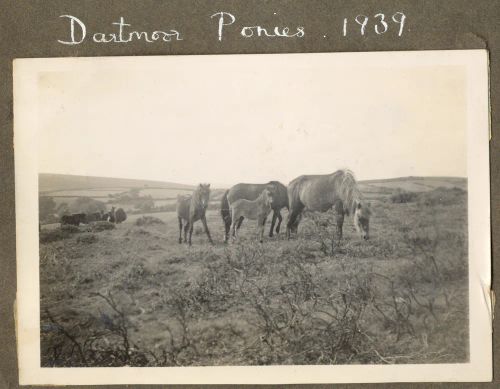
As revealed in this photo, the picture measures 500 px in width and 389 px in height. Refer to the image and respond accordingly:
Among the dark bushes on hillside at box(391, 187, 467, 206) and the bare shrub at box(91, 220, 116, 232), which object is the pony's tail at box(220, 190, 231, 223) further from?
the dark bushes on hillside at box(391, 187, 467, 206)

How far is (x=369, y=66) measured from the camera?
258 centimetres

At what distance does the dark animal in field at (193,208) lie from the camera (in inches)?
100.0

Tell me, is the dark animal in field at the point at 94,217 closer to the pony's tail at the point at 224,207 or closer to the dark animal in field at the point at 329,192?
the pony's tail at the point at 224,207

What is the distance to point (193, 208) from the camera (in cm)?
254

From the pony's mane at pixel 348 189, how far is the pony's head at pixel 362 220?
0.02 m

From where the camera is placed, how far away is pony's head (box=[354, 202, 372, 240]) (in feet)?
8.36

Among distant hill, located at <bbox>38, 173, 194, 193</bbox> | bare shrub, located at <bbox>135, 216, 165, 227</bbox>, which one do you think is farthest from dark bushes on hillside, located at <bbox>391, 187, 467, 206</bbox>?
bare shrub, located at <bbox>135, 216, 165, 227</bbox>

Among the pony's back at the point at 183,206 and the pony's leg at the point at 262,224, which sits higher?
the pony's back at the point at 183,206

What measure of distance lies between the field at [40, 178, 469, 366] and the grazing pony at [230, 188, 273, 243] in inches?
3.2

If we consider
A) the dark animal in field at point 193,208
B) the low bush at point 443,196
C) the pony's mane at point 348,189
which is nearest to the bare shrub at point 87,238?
the dark animal in field at point 193,208

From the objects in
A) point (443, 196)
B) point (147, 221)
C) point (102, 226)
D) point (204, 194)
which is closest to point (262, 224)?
point (204, 194)

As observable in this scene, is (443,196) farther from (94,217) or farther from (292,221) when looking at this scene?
(94,217)
